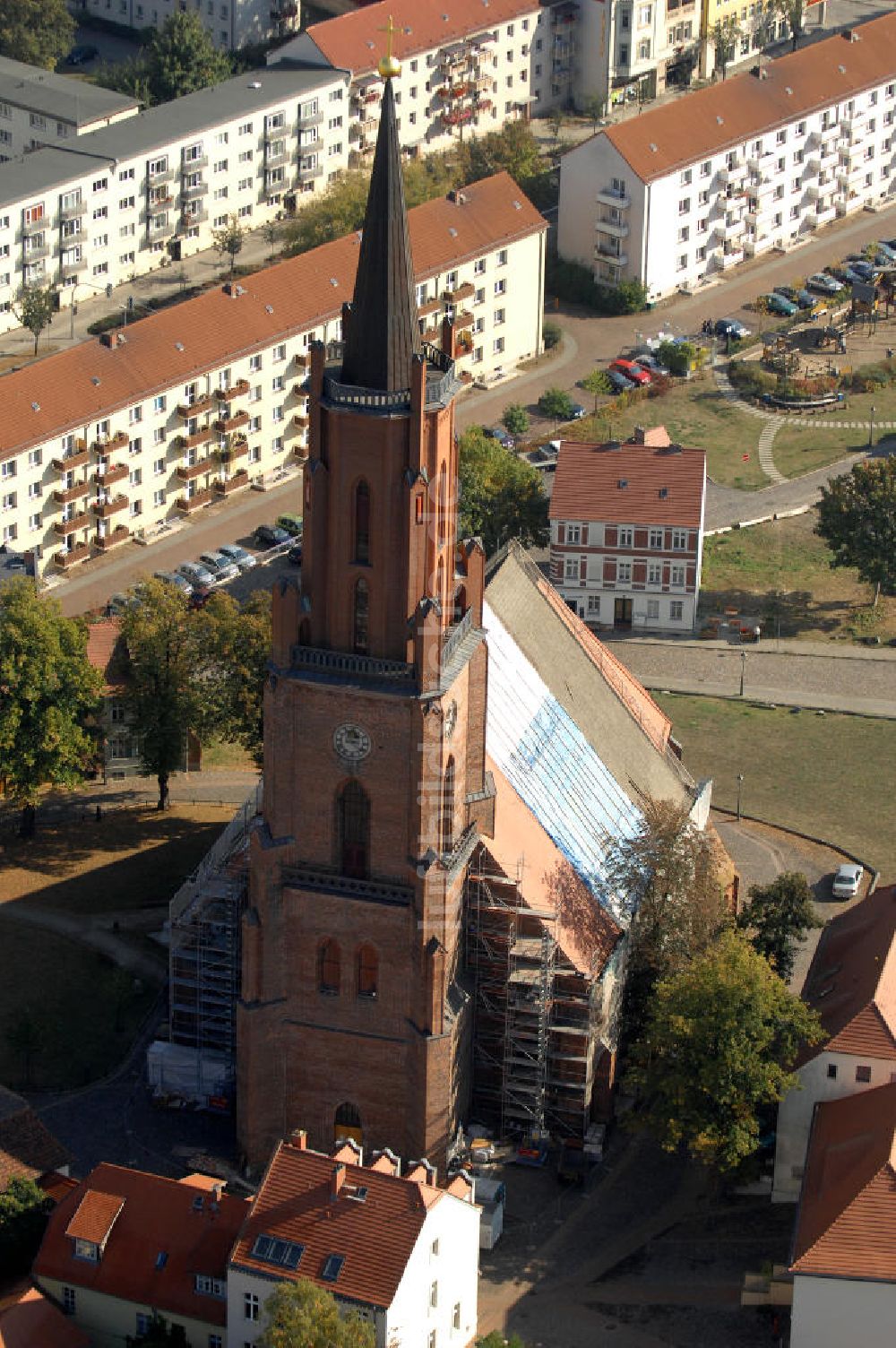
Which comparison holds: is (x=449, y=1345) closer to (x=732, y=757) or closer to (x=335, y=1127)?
(x=335, y=1127)

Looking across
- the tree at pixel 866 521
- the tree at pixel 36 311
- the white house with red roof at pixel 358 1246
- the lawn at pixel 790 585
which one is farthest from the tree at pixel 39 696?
the tree at pixel 866 521

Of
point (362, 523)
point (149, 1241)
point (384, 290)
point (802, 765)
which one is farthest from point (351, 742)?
point (802, 765)

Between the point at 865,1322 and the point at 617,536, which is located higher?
the point at 617,536

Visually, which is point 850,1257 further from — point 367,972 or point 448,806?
point 448,806

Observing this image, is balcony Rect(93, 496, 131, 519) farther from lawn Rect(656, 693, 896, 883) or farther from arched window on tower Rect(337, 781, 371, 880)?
arched window on tower Rect(337, 781, 371, 880)

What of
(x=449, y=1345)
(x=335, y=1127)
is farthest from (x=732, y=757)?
(x=449, y=1345)

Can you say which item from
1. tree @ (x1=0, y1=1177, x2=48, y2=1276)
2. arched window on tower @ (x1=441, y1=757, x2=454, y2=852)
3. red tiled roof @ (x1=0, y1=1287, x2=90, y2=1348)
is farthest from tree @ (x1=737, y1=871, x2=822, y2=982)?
red tiled roof @ (x1=0, y1=1287, x2=90, y2=1348)
